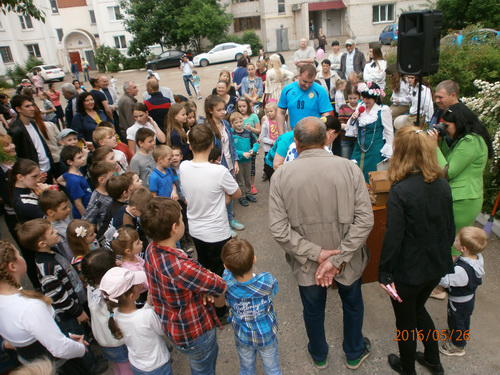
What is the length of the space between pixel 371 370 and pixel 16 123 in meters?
5.56

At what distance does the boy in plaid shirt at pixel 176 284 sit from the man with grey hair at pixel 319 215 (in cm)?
62

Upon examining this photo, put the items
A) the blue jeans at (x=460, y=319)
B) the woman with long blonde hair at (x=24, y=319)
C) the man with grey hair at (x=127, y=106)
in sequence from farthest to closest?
1. the man with grey hair at (x=127, y=106)
2. the blue jeans at (x=460, y=319)
3. the woman with long blonde hair at (x=24, y=319)

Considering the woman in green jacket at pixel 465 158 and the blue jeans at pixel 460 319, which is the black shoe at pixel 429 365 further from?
the woman in green jacket at pixel 465 158

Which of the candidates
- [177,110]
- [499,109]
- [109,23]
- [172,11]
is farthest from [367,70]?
[109,23]

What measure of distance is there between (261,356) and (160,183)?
2.33 meters

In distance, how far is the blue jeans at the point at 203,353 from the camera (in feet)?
7.66

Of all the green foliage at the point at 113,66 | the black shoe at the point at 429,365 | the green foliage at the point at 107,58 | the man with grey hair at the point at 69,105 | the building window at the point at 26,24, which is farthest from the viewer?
the building window at the point at 26,24

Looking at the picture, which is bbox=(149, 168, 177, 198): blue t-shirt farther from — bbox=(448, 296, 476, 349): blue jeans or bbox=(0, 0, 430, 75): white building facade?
→ bbox=(0, 0, 430, 75): white building facade

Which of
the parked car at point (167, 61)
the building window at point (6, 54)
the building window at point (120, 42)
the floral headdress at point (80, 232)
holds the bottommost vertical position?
the floral headdress at point (80, 232)

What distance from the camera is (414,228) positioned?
2.29 m

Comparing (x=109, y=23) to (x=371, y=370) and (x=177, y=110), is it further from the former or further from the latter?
(x=371, y=370)

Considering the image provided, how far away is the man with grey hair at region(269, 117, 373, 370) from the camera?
92.0 inches

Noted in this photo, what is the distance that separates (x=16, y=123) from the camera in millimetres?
5098
